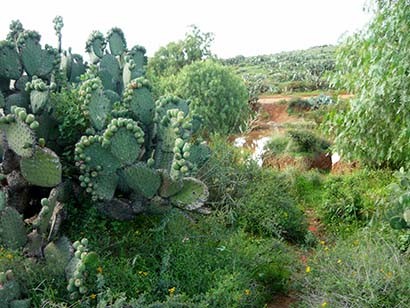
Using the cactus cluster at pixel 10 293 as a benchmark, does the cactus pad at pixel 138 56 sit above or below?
above

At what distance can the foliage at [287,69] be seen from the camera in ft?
65.3

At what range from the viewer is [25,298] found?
9.73 feet

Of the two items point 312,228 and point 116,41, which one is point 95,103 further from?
point 312,228

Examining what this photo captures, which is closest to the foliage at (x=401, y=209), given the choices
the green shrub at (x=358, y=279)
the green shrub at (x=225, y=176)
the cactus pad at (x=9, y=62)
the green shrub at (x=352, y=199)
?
the green shrub at (x=358, y=279)

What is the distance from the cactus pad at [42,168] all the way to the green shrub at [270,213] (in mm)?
2072

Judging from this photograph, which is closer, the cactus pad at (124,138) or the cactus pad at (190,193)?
the cactus pad at (124,138)

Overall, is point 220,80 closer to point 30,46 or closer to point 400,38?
point 400,38

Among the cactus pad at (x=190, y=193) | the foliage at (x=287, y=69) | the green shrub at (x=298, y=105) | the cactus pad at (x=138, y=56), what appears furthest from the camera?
the foliage at (x=287, y=69)

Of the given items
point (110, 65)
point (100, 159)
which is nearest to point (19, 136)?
point (100, 159)

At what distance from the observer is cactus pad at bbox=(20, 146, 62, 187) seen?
126 inches

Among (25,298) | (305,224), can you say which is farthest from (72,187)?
(305,224)

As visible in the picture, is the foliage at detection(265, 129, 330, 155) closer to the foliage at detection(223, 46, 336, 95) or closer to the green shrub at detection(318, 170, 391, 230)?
the green shrub at detection(318, 170, 391, 230)

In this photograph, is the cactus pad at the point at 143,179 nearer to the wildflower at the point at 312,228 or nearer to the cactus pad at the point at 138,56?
the cactus pad at the point at 138,56

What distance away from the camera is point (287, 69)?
81.9 ft
